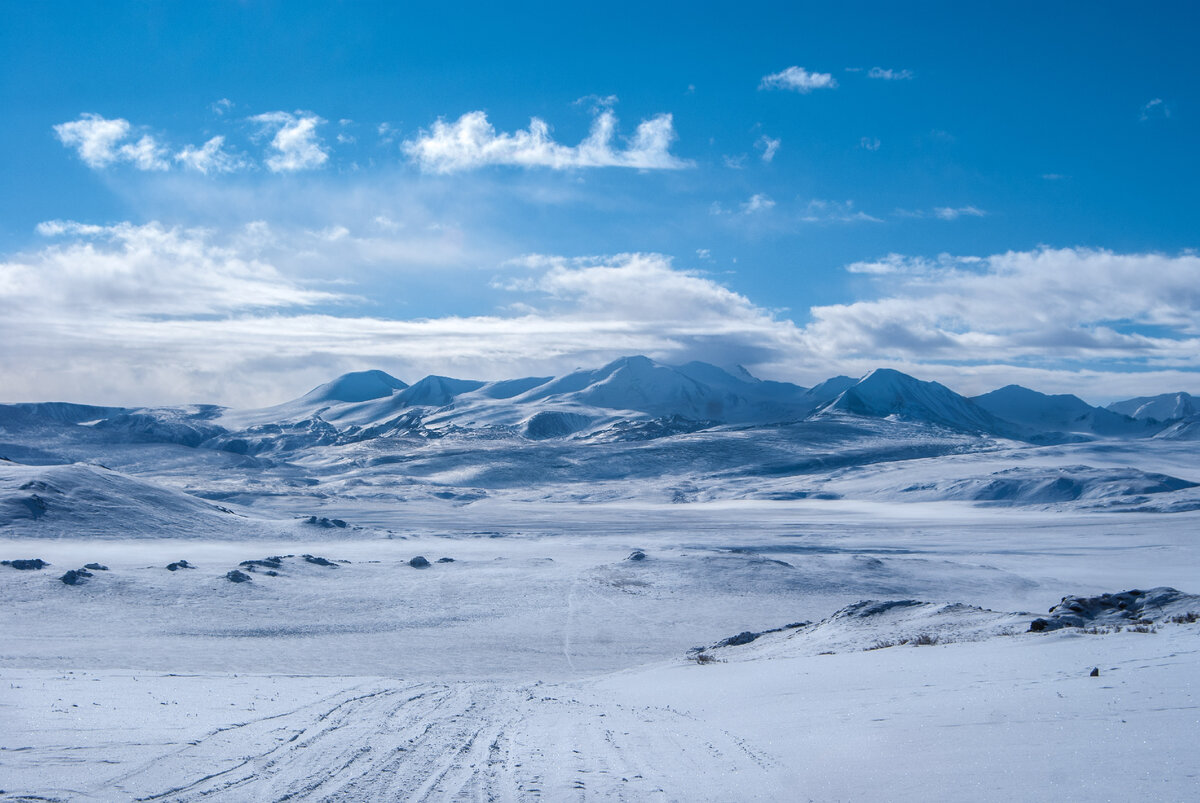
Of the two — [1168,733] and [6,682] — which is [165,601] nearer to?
[6,682]

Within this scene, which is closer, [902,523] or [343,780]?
[343,780]

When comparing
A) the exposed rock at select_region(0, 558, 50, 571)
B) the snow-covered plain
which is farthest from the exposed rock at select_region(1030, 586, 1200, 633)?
the exposed rock at select_region(0, 558, 50, 571)

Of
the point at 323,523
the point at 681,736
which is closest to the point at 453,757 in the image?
the point at 681,736

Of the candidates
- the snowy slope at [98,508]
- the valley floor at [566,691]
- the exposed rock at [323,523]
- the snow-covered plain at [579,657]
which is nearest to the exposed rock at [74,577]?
the snow-covered plain at [579,657]

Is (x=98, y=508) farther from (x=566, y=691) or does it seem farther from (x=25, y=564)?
(x=566, y=691)

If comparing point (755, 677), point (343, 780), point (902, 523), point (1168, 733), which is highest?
point (1168, 733)

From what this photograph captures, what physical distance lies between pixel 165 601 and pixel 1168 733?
21951 mm

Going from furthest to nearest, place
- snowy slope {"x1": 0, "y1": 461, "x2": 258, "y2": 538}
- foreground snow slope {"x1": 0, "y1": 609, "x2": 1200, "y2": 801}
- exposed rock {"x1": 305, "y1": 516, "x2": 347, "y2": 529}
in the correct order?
1. exposed rock {"x1": 305, "y1": 516, "x2": 347, "y2": 529}
2. snowy slope {"x1": 0, "y1": 461, "x2": 258, "y2": 538}
3. foreground snow slope {"x1": 0, "y1": 609, "x2": 1200, "y2": 801}

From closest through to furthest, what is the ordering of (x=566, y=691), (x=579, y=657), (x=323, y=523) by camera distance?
(x=566, y=691) < (x=579, y=657) < (x=323, y=523)

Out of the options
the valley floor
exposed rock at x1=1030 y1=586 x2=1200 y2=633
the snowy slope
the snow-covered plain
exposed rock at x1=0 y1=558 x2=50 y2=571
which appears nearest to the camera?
the valley floor

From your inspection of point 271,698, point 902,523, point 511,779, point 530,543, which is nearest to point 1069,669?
point 511,779

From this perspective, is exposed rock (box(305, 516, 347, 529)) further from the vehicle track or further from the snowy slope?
the vehicle track

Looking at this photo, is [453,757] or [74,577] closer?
[453,757]

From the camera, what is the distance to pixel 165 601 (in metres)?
21.3
